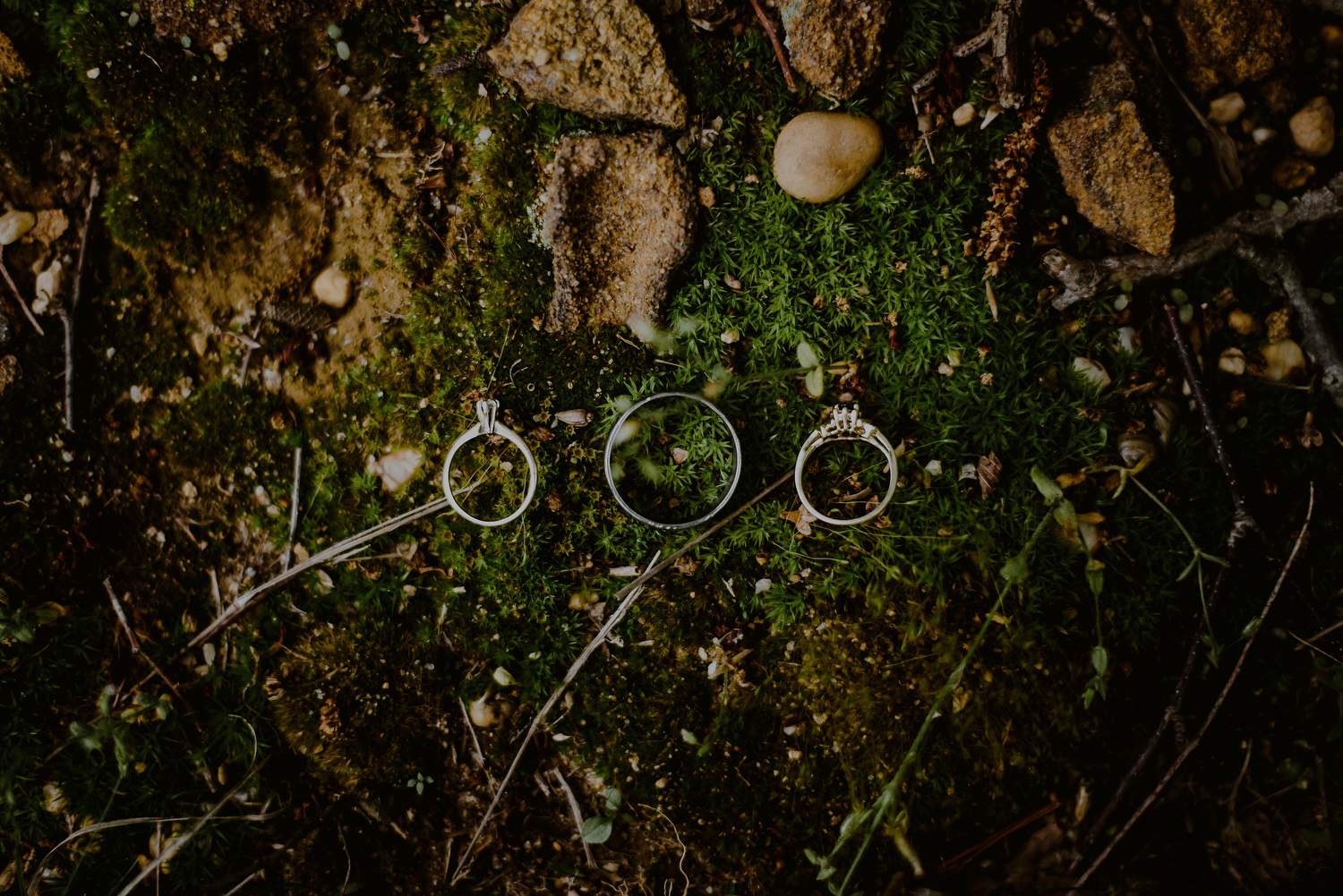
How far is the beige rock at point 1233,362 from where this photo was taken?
3178mm

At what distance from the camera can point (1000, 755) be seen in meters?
3.12

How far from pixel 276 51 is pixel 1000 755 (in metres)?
4.92

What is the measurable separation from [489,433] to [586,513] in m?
0.61

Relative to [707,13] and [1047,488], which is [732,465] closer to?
[1047,488]

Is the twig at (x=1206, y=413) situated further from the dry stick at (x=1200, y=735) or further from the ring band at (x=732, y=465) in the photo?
the ring band at (x=732, y=465)

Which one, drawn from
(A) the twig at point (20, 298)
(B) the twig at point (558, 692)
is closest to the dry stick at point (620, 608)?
(B) the twig at point (558, 692)

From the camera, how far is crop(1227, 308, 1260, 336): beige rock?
318cm

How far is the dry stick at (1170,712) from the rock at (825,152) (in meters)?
2.38

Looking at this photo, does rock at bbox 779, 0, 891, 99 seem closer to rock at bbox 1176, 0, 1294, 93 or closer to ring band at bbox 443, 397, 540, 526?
rock at bbox 1176, 0, 1294, 93

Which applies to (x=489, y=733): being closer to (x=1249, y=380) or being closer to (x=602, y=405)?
(x=602, y=405)

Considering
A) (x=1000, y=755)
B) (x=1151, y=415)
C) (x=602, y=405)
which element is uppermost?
(x=602, y=405)

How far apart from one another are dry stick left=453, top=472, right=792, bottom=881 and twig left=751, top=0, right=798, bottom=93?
186cm

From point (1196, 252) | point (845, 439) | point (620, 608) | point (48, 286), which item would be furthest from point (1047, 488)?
point (48, 286)

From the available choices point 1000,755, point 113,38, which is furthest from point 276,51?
point 1000,755
